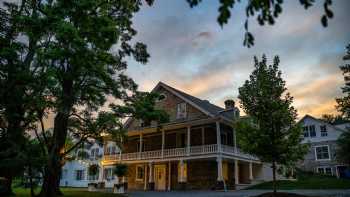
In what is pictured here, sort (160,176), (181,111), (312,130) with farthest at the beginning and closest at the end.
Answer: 1. (312,130)
2. (160,176)
3. (181,111)

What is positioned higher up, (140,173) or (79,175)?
(140,173)

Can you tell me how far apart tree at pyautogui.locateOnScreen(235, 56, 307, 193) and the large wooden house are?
9.45m

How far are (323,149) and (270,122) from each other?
27.0 metres

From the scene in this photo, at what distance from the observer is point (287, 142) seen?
13.3 metres

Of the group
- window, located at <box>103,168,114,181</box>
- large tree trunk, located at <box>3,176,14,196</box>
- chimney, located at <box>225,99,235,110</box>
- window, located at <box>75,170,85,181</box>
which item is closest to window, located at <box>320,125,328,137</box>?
chimney, located at <box>225,99,235,110</box>

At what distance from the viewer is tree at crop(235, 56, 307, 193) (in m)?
13.4

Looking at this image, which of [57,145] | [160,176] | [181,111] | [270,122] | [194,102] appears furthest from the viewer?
[160,176]

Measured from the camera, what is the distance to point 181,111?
27.9 meters

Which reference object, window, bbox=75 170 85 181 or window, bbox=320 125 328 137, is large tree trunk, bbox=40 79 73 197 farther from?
window, bbox=320 125 328 137

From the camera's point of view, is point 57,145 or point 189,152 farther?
point 189,152

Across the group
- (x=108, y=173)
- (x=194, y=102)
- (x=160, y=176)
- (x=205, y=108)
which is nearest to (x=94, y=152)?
(x=108, y=173)

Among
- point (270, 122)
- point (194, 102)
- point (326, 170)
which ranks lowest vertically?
point (326, 170)

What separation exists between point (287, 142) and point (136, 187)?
828 inches

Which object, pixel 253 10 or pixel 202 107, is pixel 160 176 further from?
pixel 253 10
